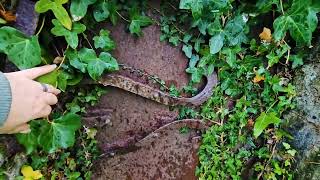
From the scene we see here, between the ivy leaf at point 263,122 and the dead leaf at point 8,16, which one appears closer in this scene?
the dead leaf at point 8,16

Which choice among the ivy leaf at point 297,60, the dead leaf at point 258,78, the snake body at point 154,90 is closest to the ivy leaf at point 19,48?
the snake body at point 154,90

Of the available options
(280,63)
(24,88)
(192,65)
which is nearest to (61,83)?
(24,88)

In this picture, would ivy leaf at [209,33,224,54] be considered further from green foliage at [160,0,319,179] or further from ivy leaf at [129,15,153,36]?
ivy leaf at [129,15,153,36]

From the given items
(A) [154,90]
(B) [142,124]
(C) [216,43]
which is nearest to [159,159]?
(B) [142,124]

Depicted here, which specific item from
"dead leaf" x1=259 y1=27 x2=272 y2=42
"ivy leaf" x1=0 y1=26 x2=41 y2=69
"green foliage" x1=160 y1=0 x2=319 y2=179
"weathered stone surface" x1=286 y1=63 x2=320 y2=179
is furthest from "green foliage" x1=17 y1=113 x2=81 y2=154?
"weathered stone surface" x1=286 y1=63 x2=320 y2=179

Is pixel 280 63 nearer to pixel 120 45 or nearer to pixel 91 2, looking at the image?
pixel 120 45

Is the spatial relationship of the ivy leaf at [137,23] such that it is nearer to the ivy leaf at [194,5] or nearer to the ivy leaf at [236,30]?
the ivy leaf at [194,5]
